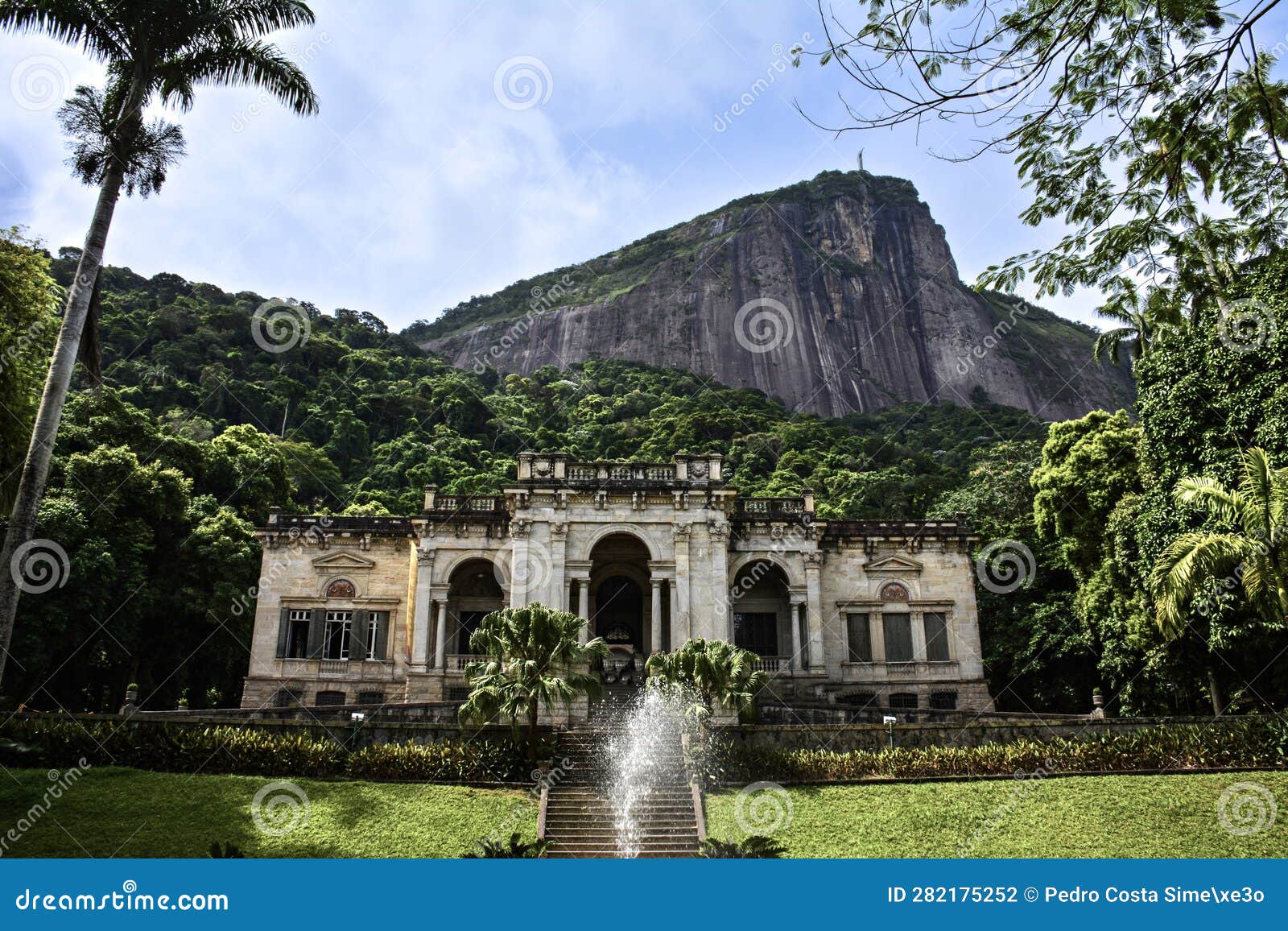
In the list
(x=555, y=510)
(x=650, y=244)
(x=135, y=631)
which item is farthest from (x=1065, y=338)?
(x=135, y=631)

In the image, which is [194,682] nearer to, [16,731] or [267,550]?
[267,550]

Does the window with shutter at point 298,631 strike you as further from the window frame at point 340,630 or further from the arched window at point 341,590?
the arched window at point 341,590

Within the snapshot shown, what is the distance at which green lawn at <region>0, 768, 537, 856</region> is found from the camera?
45.9ft

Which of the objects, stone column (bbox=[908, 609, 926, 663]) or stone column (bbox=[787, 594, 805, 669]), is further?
stone column (bbox=[908, 609, 926, 663])

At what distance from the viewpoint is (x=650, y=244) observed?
455 feet

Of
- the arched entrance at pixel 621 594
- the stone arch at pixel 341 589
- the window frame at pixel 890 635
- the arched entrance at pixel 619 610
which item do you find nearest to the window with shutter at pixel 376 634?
the stone arch at pixel 341 589

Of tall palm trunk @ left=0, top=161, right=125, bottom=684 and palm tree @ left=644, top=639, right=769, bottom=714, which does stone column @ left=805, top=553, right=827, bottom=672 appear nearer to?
palm tree @ left=644, top=639, right=769, bottom=714

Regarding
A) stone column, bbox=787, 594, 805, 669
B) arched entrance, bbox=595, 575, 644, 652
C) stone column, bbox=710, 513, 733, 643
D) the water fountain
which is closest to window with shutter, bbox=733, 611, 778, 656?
stone column, bbox=787, 594, 805, 669

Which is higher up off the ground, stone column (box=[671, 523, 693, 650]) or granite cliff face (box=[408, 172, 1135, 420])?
granite cliff face (box=[408, 172, 1135, 420])

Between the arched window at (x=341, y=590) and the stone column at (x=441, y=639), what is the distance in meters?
3.28

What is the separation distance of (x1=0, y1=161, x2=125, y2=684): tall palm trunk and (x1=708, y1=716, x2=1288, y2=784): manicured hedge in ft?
43.9

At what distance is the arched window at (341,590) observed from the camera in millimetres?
28969

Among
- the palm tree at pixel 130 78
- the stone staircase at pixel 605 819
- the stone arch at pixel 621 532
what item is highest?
the palm tree at pixel 130 78

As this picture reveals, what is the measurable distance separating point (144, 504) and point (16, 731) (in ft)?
43.7
